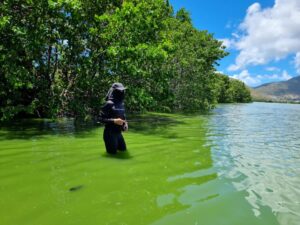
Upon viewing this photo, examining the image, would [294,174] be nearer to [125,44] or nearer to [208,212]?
[208,212]

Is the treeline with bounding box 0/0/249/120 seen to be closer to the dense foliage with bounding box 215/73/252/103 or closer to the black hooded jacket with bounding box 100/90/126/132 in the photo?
the black hooded jacket with bounding box 100/90/126/132

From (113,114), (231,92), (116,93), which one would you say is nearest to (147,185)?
(113,114)

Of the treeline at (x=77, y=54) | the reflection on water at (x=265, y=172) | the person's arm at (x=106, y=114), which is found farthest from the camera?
the treeline at (x=77, y=54)

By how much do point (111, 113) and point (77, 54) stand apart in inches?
359

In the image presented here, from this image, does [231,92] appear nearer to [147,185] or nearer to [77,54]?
[77,54]

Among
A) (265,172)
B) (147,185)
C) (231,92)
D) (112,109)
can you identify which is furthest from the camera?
(231,92)

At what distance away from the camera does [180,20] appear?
3409cm

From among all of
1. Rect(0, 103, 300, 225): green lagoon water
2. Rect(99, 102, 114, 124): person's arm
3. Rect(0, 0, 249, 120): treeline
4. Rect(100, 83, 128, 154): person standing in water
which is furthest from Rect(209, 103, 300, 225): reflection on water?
Rect(0, 0, 249, 120): treeline

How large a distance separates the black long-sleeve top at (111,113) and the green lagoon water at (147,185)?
2.83 ft

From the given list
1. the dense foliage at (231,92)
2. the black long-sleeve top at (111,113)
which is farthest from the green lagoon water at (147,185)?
the dense foliage at (231,92)

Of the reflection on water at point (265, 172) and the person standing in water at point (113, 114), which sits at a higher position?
the person standing in water at point (113, 114)

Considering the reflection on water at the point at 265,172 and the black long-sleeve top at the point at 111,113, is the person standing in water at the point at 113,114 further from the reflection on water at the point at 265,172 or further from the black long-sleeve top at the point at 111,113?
the reflection on water at the point at 265,172

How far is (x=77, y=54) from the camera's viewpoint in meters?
16.3

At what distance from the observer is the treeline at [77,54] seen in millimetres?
13391
